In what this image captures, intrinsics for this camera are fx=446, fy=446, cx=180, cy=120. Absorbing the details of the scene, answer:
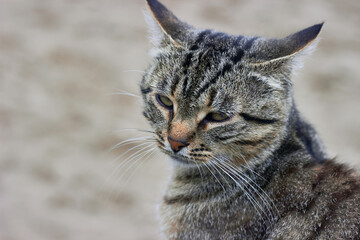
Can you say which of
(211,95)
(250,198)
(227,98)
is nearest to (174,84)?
(211,95)

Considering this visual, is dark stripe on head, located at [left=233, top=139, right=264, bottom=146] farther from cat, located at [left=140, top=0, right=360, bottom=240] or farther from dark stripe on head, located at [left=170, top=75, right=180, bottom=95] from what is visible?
dark stripe on head, located at [left=170, top=75, right=180, bottom=95]

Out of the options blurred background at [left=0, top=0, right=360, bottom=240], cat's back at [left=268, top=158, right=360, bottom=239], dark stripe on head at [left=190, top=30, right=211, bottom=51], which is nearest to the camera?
cat's back at [left=268, top=158, right=360, bottom=239]

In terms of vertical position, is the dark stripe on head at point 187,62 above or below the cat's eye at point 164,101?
above

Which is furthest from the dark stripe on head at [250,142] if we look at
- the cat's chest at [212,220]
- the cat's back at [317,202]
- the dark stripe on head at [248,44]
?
the dark stripe on head at [248,44]

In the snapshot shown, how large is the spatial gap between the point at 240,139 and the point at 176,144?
439 millimetres

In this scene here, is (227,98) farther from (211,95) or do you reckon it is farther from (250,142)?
(250,142)

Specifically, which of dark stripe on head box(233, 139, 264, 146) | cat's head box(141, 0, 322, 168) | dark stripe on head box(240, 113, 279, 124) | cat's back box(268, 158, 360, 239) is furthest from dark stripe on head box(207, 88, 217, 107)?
cat's back box(268, 158, 360, 239)

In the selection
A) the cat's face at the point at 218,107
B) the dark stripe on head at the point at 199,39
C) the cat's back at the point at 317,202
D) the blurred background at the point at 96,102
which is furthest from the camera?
the blurred background at the point at 96,102

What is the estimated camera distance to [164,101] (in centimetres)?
321

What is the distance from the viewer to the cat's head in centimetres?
300

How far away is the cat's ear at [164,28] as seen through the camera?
3.30 m

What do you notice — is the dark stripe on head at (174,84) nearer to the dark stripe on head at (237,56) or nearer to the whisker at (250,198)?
the dark stripe on head at (237,56)

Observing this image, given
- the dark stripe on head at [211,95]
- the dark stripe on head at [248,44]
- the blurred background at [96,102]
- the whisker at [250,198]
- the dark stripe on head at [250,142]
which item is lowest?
the whisker at [250,198]

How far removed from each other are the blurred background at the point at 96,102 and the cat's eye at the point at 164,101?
0.99 metres
